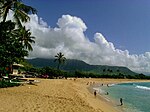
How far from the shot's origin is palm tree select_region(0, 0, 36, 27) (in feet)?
75.6

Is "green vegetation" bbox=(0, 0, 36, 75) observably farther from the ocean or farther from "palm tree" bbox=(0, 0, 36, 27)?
the ocean

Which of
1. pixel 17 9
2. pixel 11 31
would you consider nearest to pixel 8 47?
pixel 11 31

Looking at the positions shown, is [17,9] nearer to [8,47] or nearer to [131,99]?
[8,47]

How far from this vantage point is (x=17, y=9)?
23406 millimetres

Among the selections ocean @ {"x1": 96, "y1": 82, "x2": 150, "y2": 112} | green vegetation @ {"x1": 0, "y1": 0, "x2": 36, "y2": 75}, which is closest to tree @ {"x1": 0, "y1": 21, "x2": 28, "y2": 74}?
green vegetation @ {"x1": 0, "y1": 0, "x2": 36, "y2": 75}

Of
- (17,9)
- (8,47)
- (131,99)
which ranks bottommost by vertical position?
(131,99)

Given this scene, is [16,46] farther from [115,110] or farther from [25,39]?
[25,39]

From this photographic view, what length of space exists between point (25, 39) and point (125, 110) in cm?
2942

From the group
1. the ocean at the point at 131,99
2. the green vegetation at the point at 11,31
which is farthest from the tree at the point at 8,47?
the ocean at the point at 131,99

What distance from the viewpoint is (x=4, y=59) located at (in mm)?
27109

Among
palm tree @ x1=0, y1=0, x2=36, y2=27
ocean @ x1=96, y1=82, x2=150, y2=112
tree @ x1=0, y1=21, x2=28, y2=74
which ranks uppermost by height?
palm tree @ x1=0, y1=0, x2=36, y2=27

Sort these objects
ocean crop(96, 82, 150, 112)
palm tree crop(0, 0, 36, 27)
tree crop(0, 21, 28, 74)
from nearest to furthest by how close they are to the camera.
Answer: palm tree crop(0, 0, 36, 27) → tree crop(0, 21, 28, 74) → ocean crop(96, 82, 150, 112)

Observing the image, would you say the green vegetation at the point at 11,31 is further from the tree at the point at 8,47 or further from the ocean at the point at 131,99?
the ocean at the point at 131,99

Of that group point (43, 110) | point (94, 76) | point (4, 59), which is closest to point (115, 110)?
point (43, 110)
